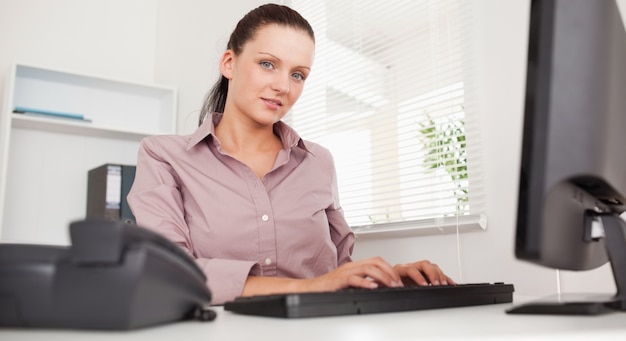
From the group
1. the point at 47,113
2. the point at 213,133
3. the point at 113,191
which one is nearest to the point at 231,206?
the point at 213,133

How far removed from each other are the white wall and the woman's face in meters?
0.61

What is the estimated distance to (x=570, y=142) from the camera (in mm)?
567

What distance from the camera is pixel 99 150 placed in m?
3.04

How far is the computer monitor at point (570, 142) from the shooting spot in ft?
1.80

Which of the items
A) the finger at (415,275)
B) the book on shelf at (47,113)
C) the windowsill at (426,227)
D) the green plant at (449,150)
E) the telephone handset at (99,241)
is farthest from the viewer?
the book on shelf at (47,113)

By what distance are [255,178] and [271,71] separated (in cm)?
29

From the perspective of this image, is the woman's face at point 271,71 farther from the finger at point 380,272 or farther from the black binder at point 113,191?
the black binder at point 113,191

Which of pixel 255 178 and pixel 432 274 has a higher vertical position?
pixel 255 178

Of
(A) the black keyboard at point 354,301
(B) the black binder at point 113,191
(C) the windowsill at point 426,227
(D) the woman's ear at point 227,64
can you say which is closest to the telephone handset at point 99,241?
(A) the black keyboard at point 354,301

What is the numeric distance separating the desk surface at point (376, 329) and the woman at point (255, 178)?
659 millimetres

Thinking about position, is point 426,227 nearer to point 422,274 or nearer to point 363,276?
point 422,274

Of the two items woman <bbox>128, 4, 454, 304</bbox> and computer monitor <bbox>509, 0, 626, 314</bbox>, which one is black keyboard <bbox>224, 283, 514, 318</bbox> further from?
woman <bbox>128, 4, 454, 304</bbox>

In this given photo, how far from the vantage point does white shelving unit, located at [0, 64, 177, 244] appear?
2768 millimetres

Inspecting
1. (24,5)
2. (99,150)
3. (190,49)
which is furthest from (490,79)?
(24,5)
